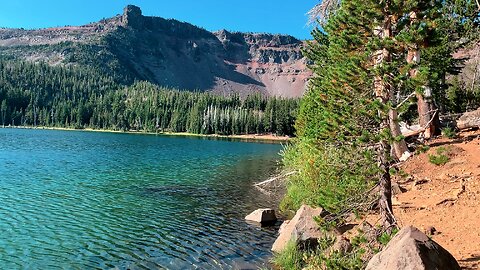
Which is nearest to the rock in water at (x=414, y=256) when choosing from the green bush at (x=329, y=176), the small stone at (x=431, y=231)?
the green bush at (x=329, y=176)

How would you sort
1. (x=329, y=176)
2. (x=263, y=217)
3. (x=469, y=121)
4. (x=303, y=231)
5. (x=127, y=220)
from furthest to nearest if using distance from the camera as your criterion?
(x=469, y=121), (x=127, y=220), (x=263, y=217), (x=303, y=231), (x=329, y=176)

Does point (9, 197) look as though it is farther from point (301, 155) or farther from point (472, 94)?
point (472, 94)

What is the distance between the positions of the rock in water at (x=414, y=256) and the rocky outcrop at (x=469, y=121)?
85.6 ft

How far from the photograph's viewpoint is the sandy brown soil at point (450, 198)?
14.3m

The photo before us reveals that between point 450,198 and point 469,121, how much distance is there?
1772 cm

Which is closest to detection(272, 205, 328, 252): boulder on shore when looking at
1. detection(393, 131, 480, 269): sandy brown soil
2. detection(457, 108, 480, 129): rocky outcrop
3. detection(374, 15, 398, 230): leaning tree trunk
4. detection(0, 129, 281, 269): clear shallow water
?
detection(0, 129, 281, 269): clear shallow water

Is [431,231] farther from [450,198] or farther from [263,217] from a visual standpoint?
[263,217]

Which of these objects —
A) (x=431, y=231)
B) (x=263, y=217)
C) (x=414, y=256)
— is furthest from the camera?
(x=263, y=217)

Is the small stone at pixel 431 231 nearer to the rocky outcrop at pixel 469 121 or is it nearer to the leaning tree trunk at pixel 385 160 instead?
the leaning tree trunk at pixel 385 160

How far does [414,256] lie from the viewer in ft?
31.7

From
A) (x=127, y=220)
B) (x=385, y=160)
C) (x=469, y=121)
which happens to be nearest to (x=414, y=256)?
(x=385, y=160)

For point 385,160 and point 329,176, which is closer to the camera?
point 385,160

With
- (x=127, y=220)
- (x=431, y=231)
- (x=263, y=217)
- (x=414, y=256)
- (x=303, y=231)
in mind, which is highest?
(x=414, y=256)

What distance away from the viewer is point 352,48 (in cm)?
1579
